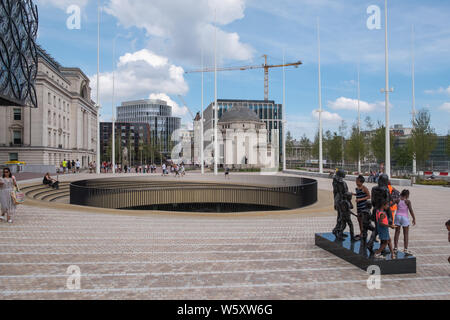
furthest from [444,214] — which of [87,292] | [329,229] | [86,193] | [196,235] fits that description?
[86,193]

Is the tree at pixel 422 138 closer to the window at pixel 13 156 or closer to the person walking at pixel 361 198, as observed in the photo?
the person walking at pixel 361 198

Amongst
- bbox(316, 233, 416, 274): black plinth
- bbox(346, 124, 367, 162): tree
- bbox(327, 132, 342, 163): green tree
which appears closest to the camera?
bbox(316, 233, 416, 274): black plinth

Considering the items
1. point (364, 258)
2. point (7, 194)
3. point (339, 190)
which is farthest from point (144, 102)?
point (364, 258)

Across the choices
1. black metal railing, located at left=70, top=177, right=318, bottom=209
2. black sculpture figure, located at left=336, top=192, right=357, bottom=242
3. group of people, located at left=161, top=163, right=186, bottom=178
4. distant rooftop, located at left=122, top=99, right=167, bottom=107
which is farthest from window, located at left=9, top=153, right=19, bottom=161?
distant rooftop, located at left=122, top=99, right=167, bottom=107

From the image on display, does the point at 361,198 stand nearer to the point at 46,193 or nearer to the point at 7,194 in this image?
the point at 7,194

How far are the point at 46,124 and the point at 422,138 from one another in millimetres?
54695

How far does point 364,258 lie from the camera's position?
23.5ft

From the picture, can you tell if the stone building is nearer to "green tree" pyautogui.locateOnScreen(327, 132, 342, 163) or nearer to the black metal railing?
"green tree" pyautogui.locateOnScreen(327, 132, 342, 163)

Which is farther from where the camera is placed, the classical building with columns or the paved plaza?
the classical building with columns

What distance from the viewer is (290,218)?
45.3ft

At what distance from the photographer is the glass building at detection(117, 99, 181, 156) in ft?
588

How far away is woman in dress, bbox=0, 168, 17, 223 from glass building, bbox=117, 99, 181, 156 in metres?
167
